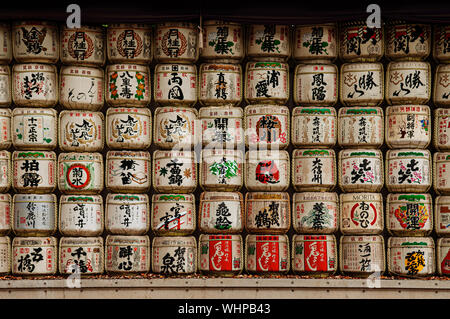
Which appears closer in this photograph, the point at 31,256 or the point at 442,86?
the point at 31,256

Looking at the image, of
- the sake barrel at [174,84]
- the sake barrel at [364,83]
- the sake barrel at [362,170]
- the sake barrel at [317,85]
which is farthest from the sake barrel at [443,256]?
the sake barrel at [174,84]

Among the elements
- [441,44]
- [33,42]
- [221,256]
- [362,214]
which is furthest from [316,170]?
[33,42]

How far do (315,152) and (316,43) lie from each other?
72 cm

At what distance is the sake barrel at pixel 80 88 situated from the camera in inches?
162

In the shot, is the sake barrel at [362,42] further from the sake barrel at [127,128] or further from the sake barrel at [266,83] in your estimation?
the sake barrel at [127,128]

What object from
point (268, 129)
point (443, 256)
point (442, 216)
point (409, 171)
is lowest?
point (443, 256)

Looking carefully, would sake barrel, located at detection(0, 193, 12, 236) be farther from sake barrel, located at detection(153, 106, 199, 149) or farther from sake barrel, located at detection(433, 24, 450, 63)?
sake barrel, located at detection(433, 24, 450, 63)

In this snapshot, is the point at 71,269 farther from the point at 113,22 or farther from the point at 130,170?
the point at 113,22

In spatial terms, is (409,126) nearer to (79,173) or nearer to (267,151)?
(267,151)

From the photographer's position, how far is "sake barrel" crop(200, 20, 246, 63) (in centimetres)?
418

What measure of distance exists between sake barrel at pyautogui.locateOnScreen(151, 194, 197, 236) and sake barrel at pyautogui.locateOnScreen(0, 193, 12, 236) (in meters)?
0.94

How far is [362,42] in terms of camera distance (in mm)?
4172

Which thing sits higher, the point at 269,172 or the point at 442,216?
the point at 269,172

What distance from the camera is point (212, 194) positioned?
163 inches
